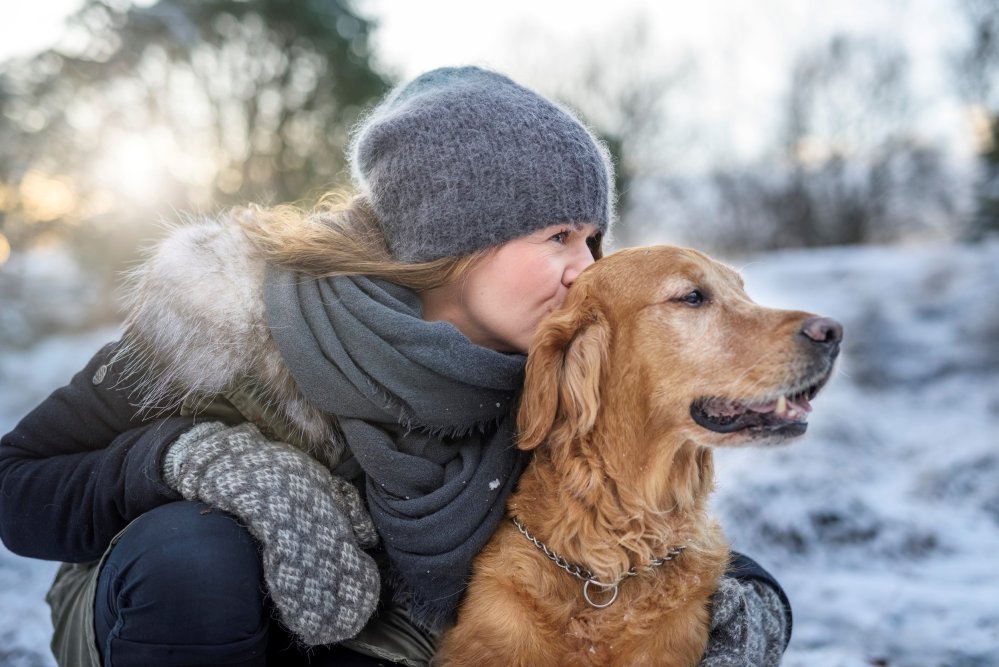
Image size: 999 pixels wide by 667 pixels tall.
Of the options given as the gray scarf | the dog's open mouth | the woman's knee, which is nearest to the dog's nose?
the dog's open mouth

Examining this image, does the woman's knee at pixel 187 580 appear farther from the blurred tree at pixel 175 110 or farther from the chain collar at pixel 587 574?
the blurred tree at pixel 175 110

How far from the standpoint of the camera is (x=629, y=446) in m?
2.20

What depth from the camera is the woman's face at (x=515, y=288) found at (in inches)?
91.4

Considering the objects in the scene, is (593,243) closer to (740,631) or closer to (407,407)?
(407,407)

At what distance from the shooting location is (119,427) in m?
2.25

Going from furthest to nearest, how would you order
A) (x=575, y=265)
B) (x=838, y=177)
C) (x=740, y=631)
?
(x=838, y=177) < (x=575, y=265) < (x=740, y=631)

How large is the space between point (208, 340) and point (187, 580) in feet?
2.03

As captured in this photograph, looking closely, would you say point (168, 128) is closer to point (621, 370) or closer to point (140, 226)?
point (140, 226)

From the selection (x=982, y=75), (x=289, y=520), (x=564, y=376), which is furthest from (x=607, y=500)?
(x=982, y=75)

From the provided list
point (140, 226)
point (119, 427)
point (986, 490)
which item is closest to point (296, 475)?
point (119, 427)

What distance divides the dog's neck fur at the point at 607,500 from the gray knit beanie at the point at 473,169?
0.61 meters

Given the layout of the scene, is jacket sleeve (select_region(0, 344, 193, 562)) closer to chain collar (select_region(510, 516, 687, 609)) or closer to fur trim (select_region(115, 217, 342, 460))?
fur trim (select_region(115, 217, 342, 460))

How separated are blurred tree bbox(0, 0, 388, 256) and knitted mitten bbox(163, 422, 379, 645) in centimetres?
758

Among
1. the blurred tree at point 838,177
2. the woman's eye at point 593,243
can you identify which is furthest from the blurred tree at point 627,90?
the woman's eye at point 593,243
